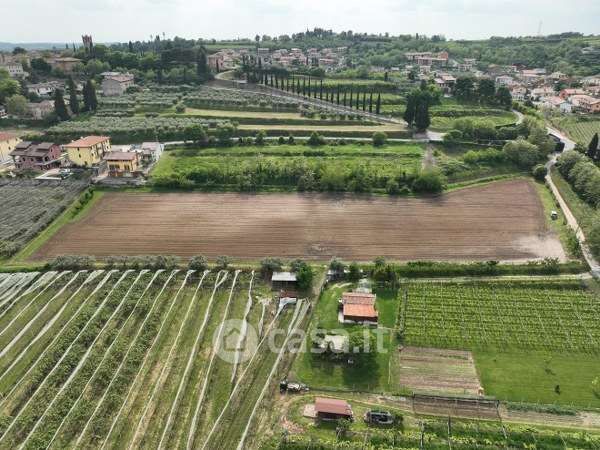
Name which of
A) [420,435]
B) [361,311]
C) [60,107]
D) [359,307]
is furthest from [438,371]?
[60,107]

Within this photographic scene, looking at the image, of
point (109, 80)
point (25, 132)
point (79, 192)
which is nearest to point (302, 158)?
point (79, 192)

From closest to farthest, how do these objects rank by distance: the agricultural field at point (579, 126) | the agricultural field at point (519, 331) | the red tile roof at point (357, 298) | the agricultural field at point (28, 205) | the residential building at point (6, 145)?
the agricultural field at point (519, 331) < the red tile roof at point (357, 298) < the agricultural field at point (28, 205) < the residential building at point (6, 145) < the agricultural field at point (579, 126)

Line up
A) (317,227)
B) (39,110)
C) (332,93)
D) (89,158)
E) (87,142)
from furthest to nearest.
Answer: (332,93) → (39,110) → (87,142) → (89,158) → (317,227)

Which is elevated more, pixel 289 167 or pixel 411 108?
pixel 411 108

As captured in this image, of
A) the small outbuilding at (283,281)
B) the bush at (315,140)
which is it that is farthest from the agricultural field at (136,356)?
the bush at (315,140)

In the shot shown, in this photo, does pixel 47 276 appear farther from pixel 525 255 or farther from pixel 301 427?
pixel 525 255

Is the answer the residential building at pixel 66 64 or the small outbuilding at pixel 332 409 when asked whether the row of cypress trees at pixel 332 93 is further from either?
the small outbuilding at pixel 332 409

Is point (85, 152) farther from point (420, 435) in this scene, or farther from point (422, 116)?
point (420, 435)
